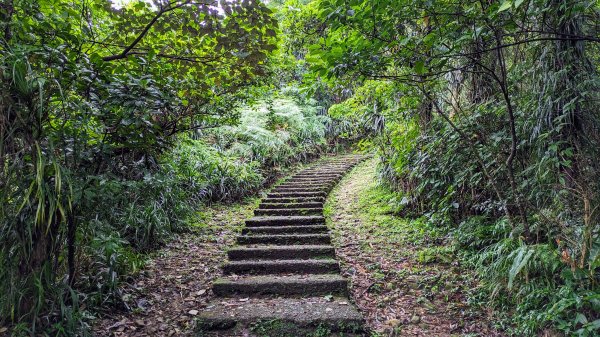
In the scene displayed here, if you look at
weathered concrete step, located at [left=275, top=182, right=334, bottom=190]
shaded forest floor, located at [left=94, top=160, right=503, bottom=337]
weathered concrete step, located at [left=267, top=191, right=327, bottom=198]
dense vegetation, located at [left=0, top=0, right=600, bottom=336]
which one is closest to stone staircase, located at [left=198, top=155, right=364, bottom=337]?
shaded forest floor, located at [left=94, top=160, right=503, bottom=337]

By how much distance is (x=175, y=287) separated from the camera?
396 cm

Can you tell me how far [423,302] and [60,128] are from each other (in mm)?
3520

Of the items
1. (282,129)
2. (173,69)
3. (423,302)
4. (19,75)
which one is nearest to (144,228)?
(173,69)

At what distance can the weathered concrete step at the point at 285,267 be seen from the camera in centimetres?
422

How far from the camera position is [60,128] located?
8.08 feet

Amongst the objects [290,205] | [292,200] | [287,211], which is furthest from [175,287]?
[292,200]

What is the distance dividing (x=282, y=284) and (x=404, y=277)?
1409 millimetres

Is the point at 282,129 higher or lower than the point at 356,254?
higher

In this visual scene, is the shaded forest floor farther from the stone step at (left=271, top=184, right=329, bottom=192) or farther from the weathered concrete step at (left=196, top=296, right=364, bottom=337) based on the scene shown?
the stone step at (left=271, top=184, right=329, bottom=192)

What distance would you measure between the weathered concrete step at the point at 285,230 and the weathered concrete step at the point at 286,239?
0.90 feet

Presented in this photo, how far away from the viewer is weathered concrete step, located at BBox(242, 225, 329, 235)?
5.42 m

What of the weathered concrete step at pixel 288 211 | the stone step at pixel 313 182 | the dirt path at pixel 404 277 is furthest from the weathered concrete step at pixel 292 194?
the dirt path at pixel 404 277

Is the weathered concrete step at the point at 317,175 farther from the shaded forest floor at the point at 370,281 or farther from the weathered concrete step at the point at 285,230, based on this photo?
the weathered concrete step at the point at 285,230

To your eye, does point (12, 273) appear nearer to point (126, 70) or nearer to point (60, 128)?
point (60, 128)
